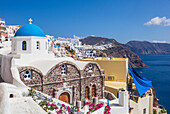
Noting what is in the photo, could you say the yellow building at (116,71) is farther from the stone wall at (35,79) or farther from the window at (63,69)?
the stone wall at (35,79)

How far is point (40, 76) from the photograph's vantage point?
35.8ft

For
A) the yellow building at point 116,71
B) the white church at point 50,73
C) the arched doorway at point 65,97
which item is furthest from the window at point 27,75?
the yellow building at point 116,71

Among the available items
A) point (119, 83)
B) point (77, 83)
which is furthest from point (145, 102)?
point (77, 83)

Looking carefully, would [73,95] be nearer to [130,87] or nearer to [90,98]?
[90,98]

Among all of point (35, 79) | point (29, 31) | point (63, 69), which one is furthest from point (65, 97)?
point (29, 31)

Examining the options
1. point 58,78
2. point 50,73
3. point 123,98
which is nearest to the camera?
point 123,98

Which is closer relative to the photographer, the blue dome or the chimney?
the chimney

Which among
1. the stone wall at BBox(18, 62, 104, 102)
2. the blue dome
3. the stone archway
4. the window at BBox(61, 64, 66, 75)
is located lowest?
the stone archway

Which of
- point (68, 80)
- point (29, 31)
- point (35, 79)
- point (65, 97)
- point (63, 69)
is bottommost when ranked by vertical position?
point (65, 97)

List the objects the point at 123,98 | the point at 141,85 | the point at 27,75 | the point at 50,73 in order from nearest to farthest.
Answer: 1. the point at 27,75
2. the point at 123,98
3. the point at 50,73
4. the point at 141,85

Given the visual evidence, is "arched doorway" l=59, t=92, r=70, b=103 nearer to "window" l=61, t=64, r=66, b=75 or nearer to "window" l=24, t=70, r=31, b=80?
"window" l=61, t=64, r=66, b=75

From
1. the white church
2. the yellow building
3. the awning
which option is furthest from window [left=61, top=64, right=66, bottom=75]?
the awning

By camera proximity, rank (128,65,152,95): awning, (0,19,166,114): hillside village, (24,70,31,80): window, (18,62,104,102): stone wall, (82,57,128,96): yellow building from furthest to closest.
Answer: (82,57,128,96): yellow building < (128,65,152,95): awning < (18,62,104,102): stone wall < (24,70,31,80): window < (0,19,166,114): hillside village

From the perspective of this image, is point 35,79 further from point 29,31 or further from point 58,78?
point 29,31
